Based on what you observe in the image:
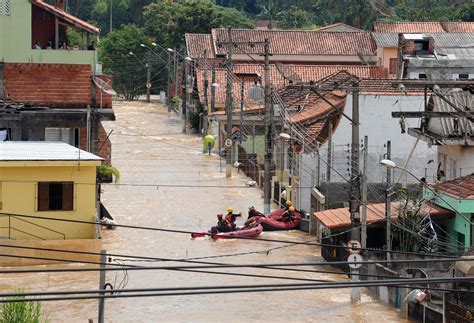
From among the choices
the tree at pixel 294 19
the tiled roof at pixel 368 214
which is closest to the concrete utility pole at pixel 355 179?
the tiled roof at pixel 368 214

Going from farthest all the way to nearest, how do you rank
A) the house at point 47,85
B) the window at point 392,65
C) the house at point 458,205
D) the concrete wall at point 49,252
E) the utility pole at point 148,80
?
the utility pole at point 148,80, the window at point 392,65, the house at point 47,85, the concrete wall at point 49,252, the house at point 458,205

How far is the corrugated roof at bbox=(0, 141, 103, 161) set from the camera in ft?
104

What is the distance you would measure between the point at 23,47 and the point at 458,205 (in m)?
18.7

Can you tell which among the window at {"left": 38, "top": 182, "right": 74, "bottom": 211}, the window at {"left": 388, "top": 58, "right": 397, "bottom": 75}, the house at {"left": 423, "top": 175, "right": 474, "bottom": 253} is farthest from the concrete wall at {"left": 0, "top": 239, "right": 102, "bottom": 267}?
the window at {"left": 388, "top": 58, "right": 397, "bottom": 75}

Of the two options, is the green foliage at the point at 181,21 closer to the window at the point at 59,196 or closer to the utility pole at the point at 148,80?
the utility pole at the point at 148,80

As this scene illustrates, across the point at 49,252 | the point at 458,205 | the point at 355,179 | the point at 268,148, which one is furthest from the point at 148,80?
the point at 458,205

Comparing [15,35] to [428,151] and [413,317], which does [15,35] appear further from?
[413,317]

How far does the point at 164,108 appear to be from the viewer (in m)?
80.5

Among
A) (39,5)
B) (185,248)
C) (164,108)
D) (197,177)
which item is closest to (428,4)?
(164,108)

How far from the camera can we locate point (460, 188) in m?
28.0

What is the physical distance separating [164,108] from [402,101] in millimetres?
42990

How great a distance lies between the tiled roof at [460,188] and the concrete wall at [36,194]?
9.04 metres

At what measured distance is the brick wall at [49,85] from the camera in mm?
40000

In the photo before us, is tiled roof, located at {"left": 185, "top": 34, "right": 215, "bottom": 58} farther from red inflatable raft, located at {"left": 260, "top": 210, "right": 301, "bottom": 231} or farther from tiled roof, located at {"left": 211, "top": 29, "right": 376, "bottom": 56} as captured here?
red inflatable raft, located at {"left": 260, "top": 210, "right": 301, "bottom": 231}
